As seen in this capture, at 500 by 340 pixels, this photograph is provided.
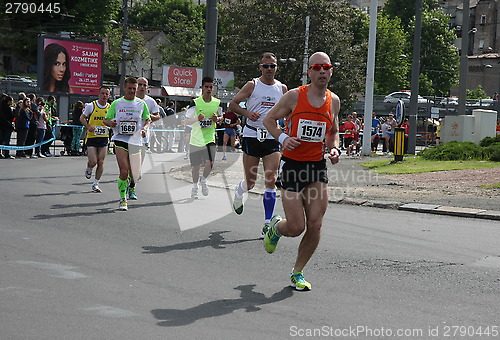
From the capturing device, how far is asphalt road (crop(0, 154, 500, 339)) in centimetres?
513

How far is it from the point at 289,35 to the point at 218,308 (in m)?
53.6

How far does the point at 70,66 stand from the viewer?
32.5 metres

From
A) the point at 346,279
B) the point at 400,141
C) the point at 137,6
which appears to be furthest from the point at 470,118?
the point at 137,6

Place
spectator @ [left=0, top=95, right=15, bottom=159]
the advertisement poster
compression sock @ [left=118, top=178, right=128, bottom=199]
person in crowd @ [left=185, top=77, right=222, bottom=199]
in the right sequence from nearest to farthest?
compression sock @ [left=118, top=178, right=128, bottom=199] < person in crowd @ [left=185, top=77, right=222, bottom=199] < spectator @ [left=0, top=95, right=15, bottom=159] < the advertisement poster

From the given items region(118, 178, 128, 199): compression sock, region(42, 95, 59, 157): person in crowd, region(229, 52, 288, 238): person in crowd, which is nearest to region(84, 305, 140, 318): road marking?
region(229, 52, 288, 238): person in crowd

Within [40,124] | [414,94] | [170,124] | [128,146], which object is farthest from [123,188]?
[414,94]

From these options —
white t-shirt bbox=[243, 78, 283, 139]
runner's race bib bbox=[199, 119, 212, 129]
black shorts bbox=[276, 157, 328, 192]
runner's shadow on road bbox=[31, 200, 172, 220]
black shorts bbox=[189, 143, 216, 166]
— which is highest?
white t-shirt bbox=[243, 78, 283, 139]

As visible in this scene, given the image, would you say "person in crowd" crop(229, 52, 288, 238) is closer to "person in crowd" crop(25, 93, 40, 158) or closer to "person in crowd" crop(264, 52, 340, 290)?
"person in crowd" crop(264, 52, 340, 290)

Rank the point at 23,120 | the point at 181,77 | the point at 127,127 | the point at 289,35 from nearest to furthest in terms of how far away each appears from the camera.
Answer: the point at 127,127 → the point at 23,120 → the point at 289,35 → the point at 181,77

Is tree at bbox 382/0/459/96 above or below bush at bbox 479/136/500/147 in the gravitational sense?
above

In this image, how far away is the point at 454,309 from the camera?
5.66 metres

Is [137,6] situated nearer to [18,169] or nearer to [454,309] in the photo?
[18,169]

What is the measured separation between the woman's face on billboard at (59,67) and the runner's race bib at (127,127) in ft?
71.6
